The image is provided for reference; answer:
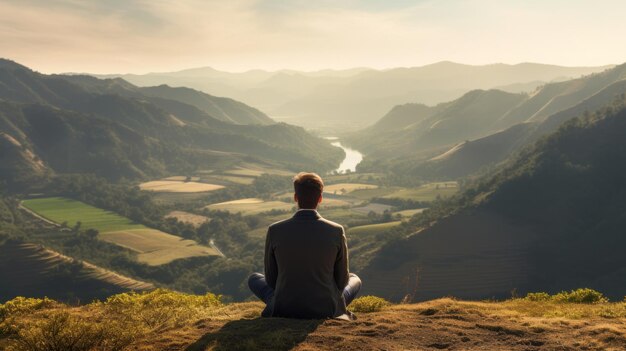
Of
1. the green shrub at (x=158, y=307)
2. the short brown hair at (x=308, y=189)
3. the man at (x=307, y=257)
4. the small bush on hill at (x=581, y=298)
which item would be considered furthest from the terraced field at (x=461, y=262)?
the short brown hair at (x=308, y=189)

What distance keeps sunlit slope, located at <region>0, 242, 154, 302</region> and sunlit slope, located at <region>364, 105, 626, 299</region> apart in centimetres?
7328

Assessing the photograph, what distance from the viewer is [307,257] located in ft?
34.0

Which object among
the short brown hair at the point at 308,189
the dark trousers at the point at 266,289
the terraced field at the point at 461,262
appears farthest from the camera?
the terraced field at the point at 461,262

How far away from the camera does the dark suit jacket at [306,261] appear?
1038 centimetres

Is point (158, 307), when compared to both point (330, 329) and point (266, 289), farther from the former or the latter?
point (330, 329)

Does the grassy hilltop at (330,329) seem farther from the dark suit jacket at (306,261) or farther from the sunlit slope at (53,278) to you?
the sunlit slope at (53,278)

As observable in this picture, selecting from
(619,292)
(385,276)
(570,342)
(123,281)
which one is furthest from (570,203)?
(570,342)

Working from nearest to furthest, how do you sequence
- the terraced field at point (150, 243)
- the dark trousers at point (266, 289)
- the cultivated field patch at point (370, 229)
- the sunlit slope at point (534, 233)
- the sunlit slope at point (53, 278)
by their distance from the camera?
the dark trousers at point (266, 289)
the sunlit slope at point (534, 233)
the sunlit slope at point (53, 278)
the terraced field at point (150, 243)
the cultivated field patch at point (370, 229)

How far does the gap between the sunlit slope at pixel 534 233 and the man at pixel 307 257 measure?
103 metres

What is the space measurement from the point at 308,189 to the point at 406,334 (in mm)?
4301

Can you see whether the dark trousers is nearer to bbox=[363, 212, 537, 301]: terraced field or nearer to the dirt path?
the dirt path

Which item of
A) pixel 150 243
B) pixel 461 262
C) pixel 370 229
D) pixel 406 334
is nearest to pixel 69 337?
pixel 406 334

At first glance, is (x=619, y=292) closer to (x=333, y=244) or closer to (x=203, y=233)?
(x=333, y=244)

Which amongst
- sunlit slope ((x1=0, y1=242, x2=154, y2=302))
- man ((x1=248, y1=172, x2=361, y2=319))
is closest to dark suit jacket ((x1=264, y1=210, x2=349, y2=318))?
man ((x1=248, y1=172, x2=361, y2=319))
